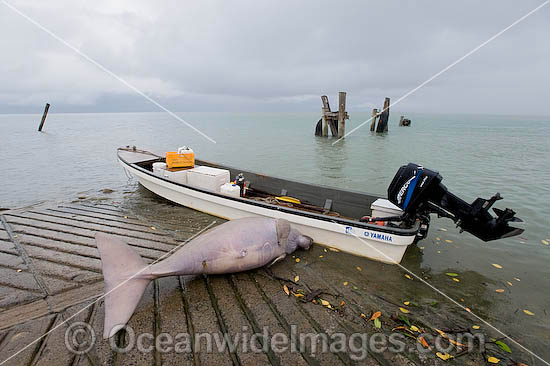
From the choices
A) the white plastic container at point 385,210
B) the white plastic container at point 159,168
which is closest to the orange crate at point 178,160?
the white plastic container at point 159,168

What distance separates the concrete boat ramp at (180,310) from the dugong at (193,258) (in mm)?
273

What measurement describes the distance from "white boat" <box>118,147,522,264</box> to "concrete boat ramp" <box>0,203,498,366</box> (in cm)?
60

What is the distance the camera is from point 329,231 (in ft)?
18.5

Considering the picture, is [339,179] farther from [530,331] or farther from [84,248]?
[84,248]

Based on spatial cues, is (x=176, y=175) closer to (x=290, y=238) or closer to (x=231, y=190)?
(x=231, y=190)

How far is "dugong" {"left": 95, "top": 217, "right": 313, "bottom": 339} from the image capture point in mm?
3137

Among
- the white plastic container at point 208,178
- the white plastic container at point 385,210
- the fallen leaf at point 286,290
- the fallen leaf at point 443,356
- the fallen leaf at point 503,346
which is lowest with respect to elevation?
the fallen leaf at point 503,346

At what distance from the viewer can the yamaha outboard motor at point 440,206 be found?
4.50 metres

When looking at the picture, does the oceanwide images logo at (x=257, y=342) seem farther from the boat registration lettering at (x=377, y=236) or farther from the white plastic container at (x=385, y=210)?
the white plastic container at (x=385, y=210)

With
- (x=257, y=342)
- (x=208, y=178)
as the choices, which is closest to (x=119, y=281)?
(x=257, y=342)

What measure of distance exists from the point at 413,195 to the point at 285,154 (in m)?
18.7

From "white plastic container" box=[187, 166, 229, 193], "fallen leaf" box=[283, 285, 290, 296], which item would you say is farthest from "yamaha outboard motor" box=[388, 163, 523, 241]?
"white plastic container" box=[187, 166, 229, 193]

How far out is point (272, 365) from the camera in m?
2.81

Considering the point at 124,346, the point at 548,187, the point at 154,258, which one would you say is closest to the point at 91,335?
the point at 124,346
